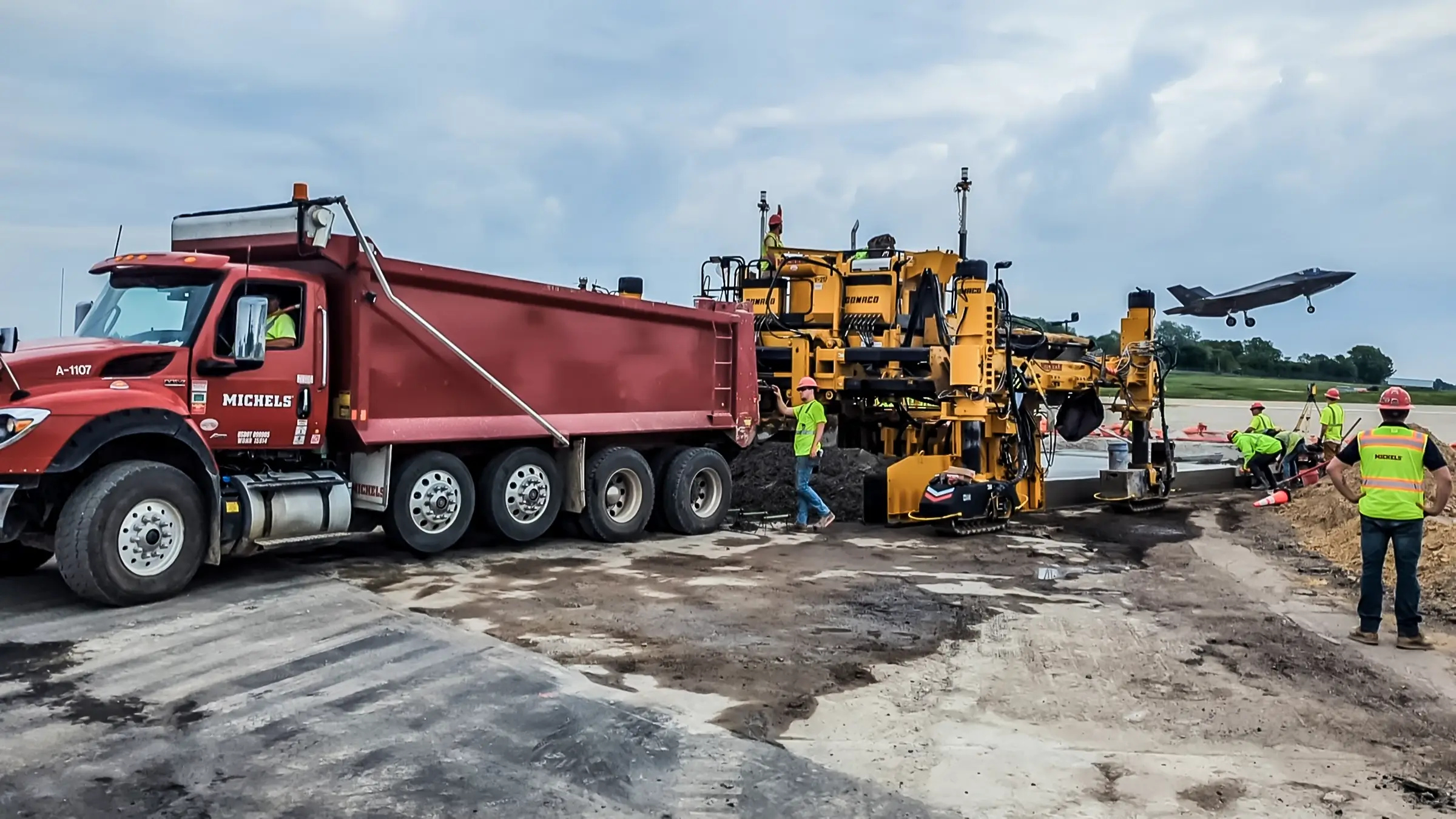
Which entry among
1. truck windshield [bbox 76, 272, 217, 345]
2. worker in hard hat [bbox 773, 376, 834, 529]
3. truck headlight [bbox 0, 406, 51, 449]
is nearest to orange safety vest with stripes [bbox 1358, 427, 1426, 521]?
worker in hard hat [bbox 773, 376, 834, 529]

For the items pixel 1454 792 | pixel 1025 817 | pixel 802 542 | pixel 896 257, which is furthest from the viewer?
pixel 896 257

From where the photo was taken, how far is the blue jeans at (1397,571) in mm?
6988

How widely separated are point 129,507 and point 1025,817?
223 inches

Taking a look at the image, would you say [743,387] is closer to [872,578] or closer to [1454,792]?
[872,578]

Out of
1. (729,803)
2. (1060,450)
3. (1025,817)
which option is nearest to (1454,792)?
(1025,817)

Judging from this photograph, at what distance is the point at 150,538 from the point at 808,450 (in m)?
6.66

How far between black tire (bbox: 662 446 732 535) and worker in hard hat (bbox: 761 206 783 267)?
3.46 m

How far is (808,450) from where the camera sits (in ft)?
39.5

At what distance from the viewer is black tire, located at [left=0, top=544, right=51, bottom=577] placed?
7.99 m

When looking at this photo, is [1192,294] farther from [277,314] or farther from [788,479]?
[277,314]

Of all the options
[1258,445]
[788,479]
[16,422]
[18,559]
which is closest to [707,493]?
[788,479]

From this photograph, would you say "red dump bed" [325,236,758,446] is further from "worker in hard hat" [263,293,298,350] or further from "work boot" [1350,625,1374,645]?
"work boot" [1350,625,1374,645]

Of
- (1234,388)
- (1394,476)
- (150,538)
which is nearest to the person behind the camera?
(150,538)

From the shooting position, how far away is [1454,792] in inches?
176
